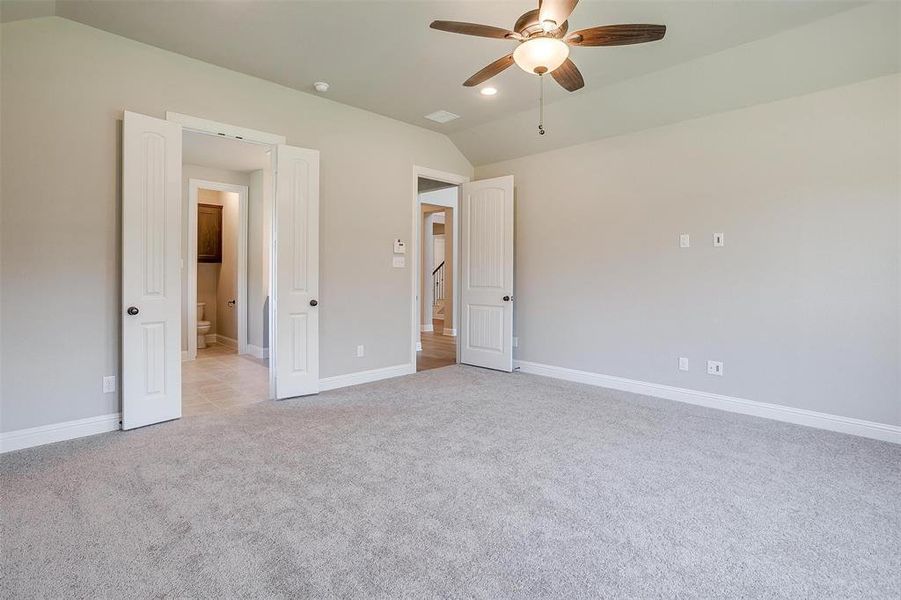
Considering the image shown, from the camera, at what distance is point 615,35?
241cm

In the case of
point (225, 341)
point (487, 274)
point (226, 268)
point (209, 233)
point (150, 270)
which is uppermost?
point (209, 233)

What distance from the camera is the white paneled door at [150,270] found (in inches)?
126

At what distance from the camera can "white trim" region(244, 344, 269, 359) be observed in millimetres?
6446

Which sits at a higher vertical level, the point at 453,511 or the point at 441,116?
the point at 441,116

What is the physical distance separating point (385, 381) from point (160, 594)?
10.8ft

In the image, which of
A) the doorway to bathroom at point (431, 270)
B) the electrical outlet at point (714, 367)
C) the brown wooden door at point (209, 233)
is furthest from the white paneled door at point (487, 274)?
the brown wooden door at point (209, 233)

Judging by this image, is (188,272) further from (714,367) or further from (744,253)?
(744,253)

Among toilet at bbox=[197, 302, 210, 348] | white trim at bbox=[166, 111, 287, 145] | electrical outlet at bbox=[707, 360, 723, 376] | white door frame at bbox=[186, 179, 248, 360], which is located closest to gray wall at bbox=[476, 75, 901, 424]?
electrical outlet at bbox=[707, 360, 723, 376]

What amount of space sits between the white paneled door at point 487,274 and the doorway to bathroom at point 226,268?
246 cm

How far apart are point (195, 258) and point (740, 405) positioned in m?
6.62

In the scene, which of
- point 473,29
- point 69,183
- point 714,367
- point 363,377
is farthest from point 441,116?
point 714,367

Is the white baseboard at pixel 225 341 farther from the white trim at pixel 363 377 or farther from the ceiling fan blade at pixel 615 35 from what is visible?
the ceiling fan blade at pixel 615 35

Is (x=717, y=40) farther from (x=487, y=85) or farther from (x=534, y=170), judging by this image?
(x=534, y=170)

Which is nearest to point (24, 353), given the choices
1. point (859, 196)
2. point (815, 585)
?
point (815, 585)
